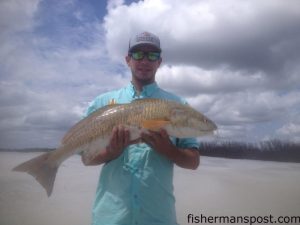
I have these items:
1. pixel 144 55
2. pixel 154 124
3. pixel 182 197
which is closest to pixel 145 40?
pixel 144 55

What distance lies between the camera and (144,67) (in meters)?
3.57

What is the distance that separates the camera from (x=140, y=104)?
3.23 meters

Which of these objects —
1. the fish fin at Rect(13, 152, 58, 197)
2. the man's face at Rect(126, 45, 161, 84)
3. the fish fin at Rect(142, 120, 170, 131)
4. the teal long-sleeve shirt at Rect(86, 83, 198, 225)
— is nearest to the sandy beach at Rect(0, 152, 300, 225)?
the fish fin at Rect(13, 152, 58, 197)

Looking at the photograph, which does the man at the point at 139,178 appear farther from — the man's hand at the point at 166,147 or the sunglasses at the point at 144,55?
the sunglasses at the point at 144,55

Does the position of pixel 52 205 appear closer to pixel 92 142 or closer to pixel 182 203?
Answer: pixel 182 203

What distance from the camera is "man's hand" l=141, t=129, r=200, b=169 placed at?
307 centimetres

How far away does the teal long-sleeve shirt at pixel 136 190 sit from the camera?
9.91 feet

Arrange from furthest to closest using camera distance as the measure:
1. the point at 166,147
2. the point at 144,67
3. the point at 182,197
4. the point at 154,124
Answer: the point at 182,197
the point at 144,67
the point at 154,124
the point at 166,147

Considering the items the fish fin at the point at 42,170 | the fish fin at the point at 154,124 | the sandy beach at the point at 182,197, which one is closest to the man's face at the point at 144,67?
the fish fin at the point at 154,124

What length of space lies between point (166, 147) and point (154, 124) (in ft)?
0.86

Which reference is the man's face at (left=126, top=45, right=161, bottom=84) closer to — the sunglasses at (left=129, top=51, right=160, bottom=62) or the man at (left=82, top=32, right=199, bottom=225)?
the sunglasses at (left=129, top=51, right=160, bottom=62)

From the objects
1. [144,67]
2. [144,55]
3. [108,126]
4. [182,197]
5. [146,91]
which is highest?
[144,55]

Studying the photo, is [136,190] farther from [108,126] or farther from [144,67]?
[144,67]

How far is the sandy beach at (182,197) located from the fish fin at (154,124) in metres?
5.77
